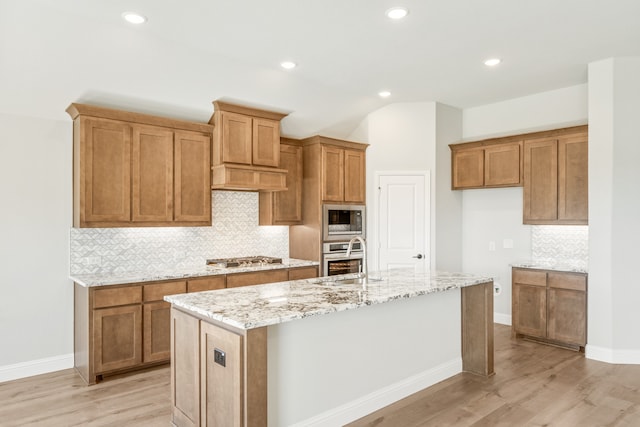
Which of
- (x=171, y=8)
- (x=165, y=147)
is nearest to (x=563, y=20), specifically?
(x=171, y=8)

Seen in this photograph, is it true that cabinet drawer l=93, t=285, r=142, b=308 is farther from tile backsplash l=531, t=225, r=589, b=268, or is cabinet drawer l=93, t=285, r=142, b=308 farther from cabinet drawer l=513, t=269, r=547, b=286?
tile backsplash l=531, t=225, r=589, b=268

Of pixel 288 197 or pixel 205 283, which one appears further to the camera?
pixel 288 197

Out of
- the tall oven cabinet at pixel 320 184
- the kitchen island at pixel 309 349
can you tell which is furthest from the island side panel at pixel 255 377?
the tall oven cabinet at pixel 320 184

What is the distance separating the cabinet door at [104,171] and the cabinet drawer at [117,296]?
0.71 metres

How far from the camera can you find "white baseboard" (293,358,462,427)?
9.32ft

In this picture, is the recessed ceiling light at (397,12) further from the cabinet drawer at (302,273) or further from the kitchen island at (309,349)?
the cabinet drawer at (302,273)

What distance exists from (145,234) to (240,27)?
244cm

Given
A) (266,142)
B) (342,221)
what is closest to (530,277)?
(342,221)

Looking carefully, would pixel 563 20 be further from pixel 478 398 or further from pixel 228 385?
pixel 228 385

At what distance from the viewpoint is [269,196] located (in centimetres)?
550

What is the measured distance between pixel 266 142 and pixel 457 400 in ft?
11.2

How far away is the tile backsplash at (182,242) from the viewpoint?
14.1 ft

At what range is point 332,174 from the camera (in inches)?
225

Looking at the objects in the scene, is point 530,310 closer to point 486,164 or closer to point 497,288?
point 497,288
